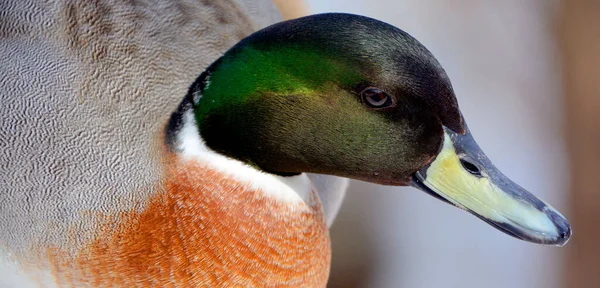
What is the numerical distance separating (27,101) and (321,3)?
1.16m

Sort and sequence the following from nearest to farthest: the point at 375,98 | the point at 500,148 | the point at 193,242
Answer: the point at 375,98 → the point at 193,242 → the point at 500,148

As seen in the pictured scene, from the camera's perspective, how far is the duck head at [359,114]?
3.31ft

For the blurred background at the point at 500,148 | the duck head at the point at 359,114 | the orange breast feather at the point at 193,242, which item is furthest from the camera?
the blurred background at the point at 500,148

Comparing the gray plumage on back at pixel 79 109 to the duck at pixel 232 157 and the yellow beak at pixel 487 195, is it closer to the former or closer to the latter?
the duck at pixel 232 157

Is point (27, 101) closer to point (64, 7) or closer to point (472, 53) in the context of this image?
point (64, 7)

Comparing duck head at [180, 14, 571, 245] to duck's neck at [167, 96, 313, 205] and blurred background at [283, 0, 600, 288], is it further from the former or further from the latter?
blurred background at [283, 0, 600, 288]

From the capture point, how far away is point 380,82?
1007mm

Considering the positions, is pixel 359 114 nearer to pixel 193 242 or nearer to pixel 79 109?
pixel 193 242

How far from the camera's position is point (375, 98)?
1.03 m

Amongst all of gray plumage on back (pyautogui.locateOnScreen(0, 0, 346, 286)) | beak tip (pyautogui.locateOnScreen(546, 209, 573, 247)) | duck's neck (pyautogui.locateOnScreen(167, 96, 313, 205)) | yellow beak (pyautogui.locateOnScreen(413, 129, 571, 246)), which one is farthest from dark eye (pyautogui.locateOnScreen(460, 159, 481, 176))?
gray plumage on back (pyautogui.locateOnScreen(0, 0, 346, 286))

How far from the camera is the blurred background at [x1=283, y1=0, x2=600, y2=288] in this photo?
1.96 m

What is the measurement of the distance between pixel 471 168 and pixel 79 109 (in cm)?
59

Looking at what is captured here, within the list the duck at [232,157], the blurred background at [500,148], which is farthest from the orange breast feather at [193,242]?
the blurred background at [500,148]

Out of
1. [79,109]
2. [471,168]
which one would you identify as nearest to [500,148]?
[471,168]
